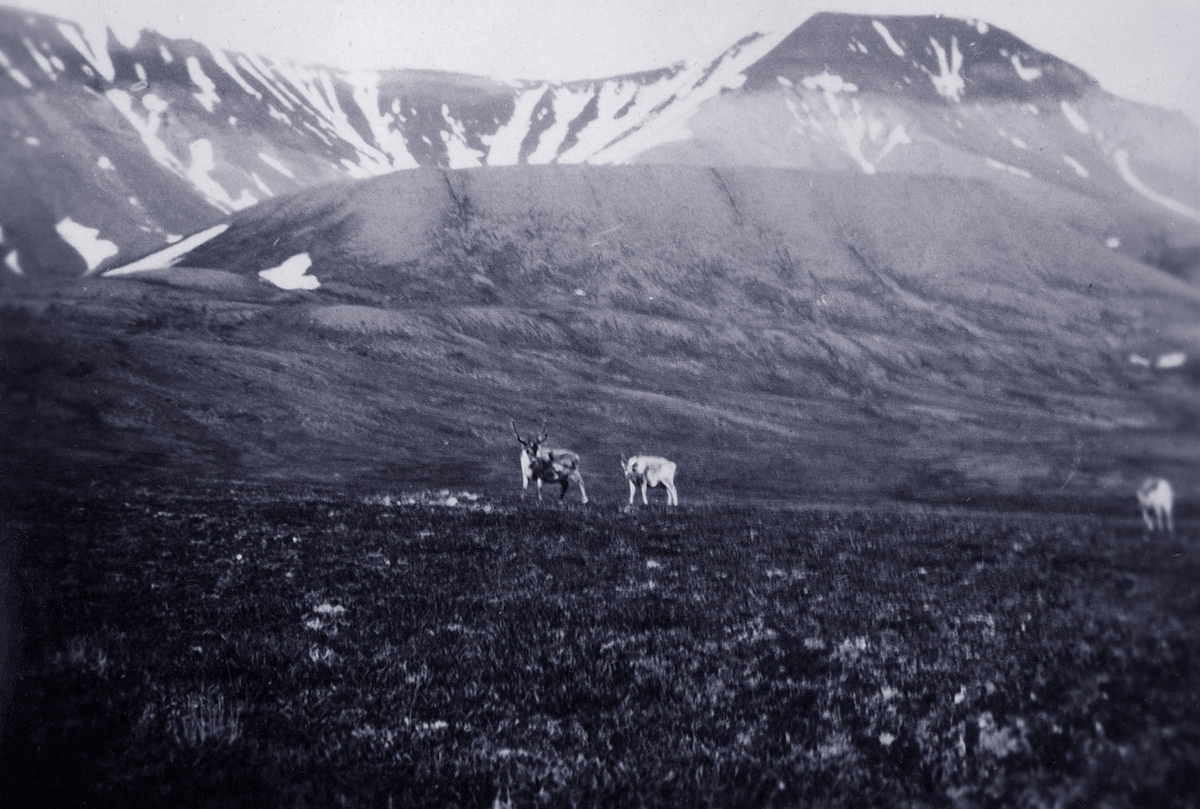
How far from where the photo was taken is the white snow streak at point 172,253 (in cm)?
7781

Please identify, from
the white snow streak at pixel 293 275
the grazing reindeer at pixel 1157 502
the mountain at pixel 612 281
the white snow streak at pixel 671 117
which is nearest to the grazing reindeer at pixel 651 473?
the mountain at pixel 612 281

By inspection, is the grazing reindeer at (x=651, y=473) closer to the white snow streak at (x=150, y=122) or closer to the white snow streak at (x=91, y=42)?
the white snow streak at (x=91, y=42)

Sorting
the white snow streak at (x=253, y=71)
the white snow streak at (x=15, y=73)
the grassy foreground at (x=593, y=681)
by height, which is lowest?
the grassy foreground at (x=593, y=681)

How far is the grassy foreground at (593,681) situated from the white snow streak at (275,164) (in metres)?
131

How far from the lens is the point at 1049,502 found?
3500cm

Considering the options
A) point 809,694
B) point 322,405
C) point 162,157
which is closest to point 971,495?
point 809,694

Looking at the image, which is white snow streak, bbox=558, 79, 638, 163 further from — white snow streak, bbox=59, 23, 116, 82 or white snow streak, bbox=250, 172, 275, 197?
white snow streak, bbox=59, 23, 116, 82

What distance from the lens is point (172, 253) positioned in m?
85.7

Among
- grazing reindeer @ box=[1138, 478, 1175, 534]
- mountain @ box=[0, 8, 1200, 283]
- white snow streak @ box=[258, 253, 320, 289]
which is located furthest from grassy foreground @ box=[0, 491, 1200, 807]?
white snow streak @ box=[258, 253, 320, 289]

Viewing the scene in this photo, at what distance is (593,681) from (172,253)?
95.9 meters

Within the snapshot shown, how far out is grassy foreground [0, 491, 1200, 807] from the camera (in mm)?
4258

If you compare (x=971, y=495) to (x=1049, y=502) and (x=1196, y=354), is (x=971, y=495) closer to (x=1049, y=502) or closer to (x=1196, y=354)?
(x=1049, y=502)

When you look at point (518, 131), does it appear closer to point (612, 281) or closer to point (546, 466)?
point (612, 281)

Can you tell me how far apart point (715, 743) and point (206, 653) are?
4.90m
